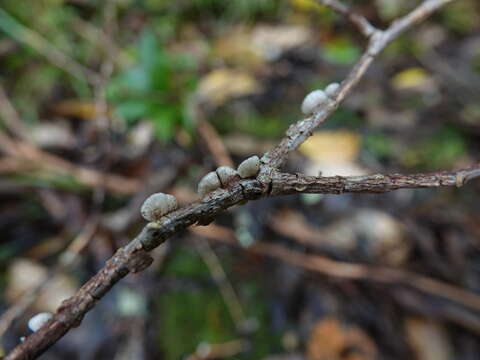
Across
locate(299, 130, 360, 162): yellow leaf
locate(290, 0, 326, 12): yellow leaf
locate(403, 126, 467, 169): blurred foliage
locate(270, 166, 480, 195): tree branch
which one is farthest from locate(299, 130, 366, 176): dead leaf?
locate(270, 166, 480, 195): tree branch

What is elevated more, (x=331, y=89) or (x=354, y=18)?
(x=354, y=18)

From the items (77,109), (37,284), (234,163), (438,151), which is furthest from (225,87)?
(37,284)

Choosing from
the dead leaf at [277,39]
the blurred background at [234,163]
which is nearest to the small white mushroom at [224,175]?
the blurred background at [234,163]

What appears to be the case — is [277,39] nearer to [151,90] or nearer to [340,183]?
[151,90]

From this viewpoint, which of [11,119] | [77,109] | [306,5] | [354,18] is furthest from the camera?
[306,5]

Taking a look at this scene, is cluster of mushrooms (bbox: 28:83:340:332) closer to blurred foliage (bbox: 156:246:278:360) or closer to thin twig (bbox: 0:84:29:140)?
blurred foliage (bbox: 156:246:278:360)

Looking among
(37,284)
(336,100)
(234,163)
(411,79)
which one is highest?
(411,79)

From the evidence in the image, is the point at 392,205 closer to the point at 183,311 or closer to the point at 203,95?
the point at 183,311
